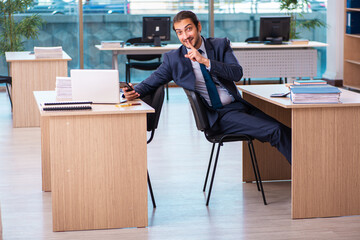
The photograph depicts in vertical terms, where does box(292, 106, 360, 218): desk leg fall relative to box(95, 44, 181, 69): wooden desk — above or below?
below

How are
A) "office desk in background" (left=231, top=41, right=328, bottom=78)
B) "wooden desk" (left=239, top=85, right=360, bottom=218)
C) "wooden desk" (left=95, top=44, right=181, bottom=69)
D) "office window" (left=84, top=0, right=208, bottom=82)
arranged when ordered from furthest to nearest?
"office window" (left=84, top=0, right=208, bottom=82), "office desk in background" (left=231, top=41, right=328, bottom=78), "wooden desk" (left=95, top=44, right=181, bottom=69), "wooden desk" (left=239, top=85, right=360, bottom=218)

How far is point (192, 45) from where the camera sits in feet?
12.3

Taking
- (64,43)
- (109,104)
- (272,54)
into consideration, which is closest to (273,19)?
(272,54)

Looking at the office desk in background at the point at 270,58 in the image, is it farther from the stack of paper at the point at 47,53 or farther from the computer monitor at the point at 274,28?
the stack of paper at the point at 47,53

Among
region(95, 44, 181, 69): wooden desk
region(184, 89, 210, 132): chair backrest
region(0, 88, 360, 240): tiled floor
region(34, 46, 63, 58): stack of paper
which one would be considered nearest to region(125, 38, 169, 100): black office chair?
region(95, 44, 181, 69): wooden desk

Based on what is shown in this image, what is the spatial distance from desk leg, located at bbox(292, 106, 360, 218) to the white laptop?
1.05m

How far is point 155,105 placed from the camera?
365 cm

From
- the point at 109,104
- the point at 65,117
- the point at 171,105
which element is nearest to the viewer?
the point at 65,117

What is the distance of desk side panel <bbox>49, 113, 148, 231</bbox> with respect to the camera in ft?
10.3

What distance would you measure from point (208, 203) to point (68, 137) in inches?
41.9

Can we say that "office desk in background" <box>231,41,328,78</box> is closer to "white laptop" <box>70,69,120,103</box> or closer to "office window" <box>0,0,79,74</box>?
"office window" <box>0,0,79,74</box>

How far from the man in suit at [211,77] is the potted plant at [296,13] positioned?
19.4 feet

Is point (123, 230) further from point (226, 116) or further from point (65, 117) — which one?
point (226, 116)

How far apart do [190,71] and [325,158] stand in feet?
3.34
